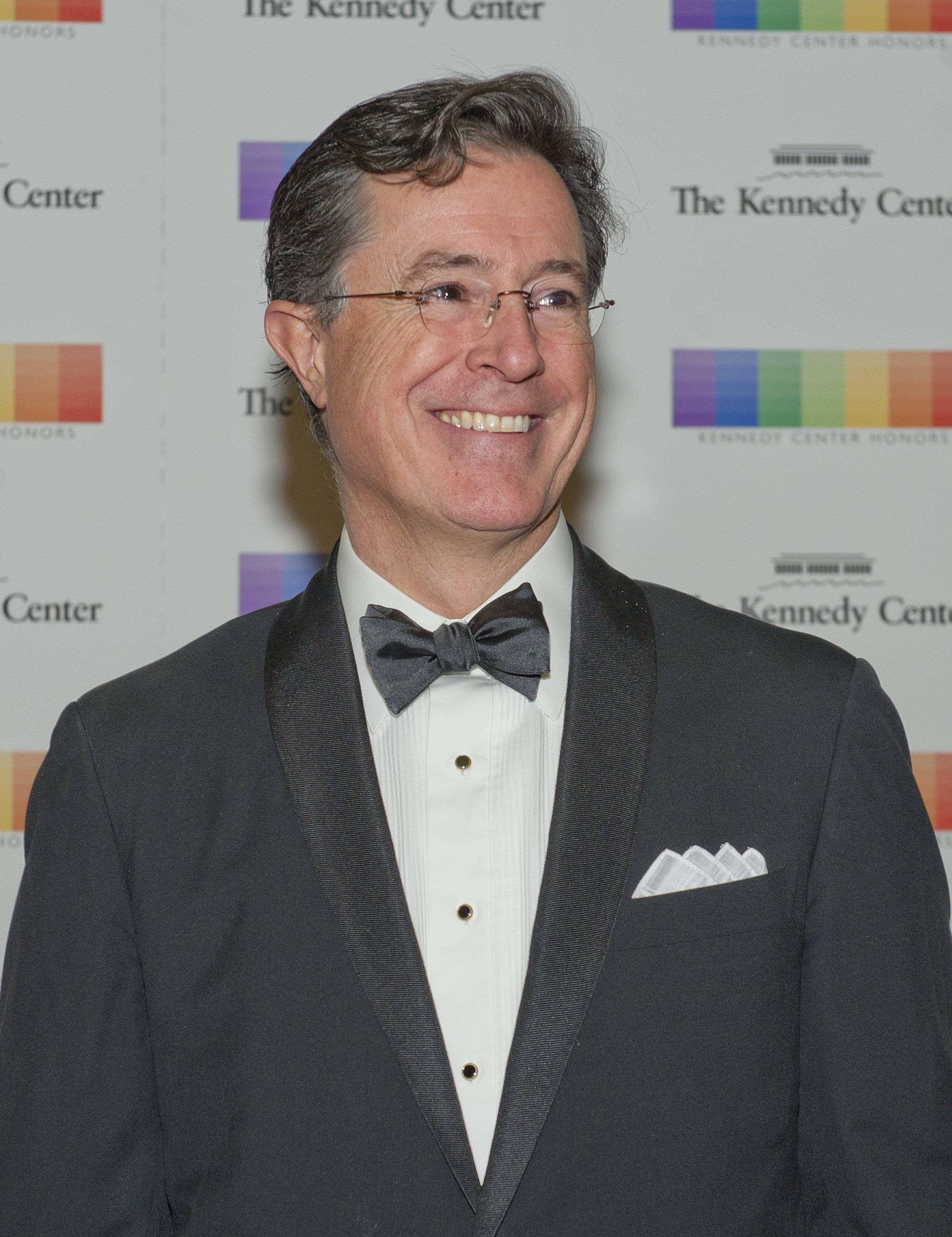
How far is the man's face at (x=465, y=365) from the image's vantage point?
4.79 ft

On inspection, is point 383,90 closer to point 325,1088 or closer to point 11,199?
point 11,199

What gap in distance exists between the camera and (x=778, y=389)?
2.59m

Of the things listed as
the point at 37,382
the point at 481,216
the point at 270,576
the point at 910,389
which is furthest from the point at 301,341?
the point at 910,389

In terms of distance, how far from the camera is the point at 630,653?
149cm

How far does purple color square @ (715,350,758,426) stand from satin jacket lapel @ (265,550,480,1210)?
1.25 metres

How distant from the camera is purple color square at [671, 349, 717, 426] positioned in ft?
→ 8.43

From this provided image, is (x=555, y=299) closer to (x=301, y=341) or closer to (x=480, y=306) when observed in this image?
(x=480, y=306)

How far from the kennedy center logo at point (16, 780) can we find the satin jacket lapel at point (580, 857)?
139 centimetres

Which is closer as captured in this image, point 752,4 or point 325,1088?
point 325,1088

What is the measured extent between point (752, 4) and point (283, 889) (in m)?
2.02

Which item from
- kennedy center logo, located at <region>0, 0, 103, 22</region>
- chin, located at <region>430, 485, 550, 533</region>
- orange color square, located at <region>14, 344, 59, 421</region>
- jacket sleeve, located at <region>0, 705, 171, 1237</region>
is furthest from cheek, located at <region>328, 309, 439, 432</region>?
kennedy center logo, located at <region>0, 0, 103, 22</region>

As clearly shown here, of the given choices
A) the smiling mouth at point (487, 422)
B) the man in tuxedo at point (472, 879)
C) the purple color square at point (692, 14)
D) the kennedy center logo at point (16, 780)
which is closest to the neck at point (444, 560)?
the man in tuxedo at point (472, 879)

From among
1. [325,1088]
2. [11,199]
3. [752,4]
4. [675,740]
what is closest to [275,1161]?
[325,1088]

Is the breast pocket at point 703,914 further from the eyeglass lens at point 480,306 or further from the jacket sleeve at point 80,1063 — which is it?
the eyeglass lens at point 480,306
